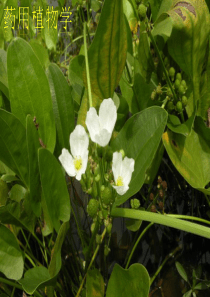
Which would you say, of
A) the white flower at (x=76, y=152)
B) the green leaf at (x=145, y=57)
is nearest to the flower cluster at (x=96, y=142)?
the white flower at (x=76, y=152)

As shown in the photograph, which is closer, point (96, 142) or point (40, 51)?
point (96, 142)

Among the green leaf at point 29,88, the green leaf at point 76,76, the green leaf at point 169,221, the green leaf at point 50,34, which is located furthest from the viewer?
the green leaf at point 50,34

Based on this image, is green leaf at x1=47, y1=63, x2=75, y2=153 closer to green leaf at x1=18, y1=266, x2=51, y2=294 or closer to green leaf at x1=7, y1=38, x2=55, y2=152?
green leaf at x1=7, y1=38, x2=55, y2=152

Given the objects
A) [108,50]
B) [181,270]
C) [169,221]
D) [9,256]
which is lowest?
[181,270]

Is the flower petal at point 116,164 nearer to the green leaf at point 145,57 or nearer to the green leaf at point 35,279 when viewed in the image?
the green leaf at point 35,279

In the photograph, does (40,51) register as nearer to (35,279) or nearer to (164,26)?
(164,26)

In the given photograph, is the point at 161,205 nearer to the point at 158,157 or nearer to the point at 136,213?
the point at 158,157

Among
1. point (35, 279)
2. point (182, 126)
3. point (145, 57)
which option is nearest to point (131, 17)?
point (145, 57)

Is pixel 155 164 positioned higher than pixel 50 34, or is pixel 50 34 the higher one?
pixel 50 34
